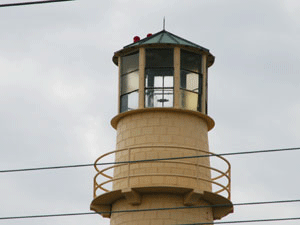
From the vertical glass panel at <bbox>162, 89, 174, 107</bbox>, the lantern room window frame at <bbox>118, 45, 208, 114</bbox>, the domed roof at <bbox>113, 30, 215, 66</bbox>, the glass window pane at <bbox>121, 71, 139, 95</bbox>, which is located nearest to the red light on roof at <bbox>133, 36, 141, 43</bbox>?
the domed roof at <bbox>113, 30, 215, 66</bbox>

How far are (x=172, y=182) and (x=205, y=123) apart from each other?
3001mm

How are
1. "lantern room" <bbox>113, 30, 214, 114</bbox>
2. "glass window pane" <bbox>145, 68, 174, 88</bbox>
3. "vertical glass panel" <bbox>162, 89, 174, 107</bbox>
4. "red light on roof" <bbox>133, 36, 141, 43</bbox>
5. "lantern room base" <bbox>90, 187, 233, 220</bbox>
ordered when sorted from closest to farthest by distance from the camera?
"lantern room base" <bbox>90, 187, 233, 220</bbox>
"vertical glass panel" <bbox>162, 89, 174, 107</bbox>
"lantern room" <bbox>113, 30, 214, 114</bbox>
"glass window pane" <bbox>145, 68, 174, 88</bbox>
"red light on roof" <bbox>133, 36, 141, 43</bbox>

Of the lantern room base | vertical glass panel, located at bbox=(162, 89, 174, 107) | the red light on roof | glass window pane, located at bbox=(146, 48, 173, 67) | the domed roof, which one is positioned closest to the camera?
the lantern room base

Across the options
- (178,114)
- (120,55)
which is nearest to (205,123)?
(178,114)

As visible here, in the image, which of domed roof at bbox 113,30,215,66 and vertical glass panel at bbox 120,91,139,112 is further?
domed roof at bbox 113,30,215,66

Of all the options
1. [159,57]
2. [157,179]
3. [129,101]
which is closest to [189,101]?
[159,57]

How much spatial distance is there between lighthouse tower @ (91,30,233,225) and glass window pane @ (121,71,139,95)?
3cm

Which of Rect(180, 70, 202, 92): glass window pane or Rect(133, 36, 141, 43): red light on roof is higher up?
Rect(133, 36, 141, 43): red light on roof

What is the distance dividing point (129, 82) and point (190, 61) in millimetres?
2098

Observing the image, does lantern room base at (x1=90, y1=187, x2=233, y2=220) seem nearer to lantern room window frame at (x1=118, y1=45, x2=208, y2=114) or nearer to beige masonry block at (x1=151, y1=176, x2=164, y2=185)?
beige masonry block at (x1=151, y1=176, x2=164, y2=185)

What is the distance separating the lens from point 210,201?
1364 inches

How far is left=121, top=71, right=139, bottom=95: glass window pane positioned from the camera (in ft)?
118

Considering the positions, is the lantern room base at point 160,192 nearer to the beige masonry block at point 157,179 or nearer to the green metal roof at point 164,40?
the beige masonry block at point 157,179

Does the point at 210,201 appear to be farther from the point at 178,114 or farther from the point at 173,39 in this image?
the point at 173,39
